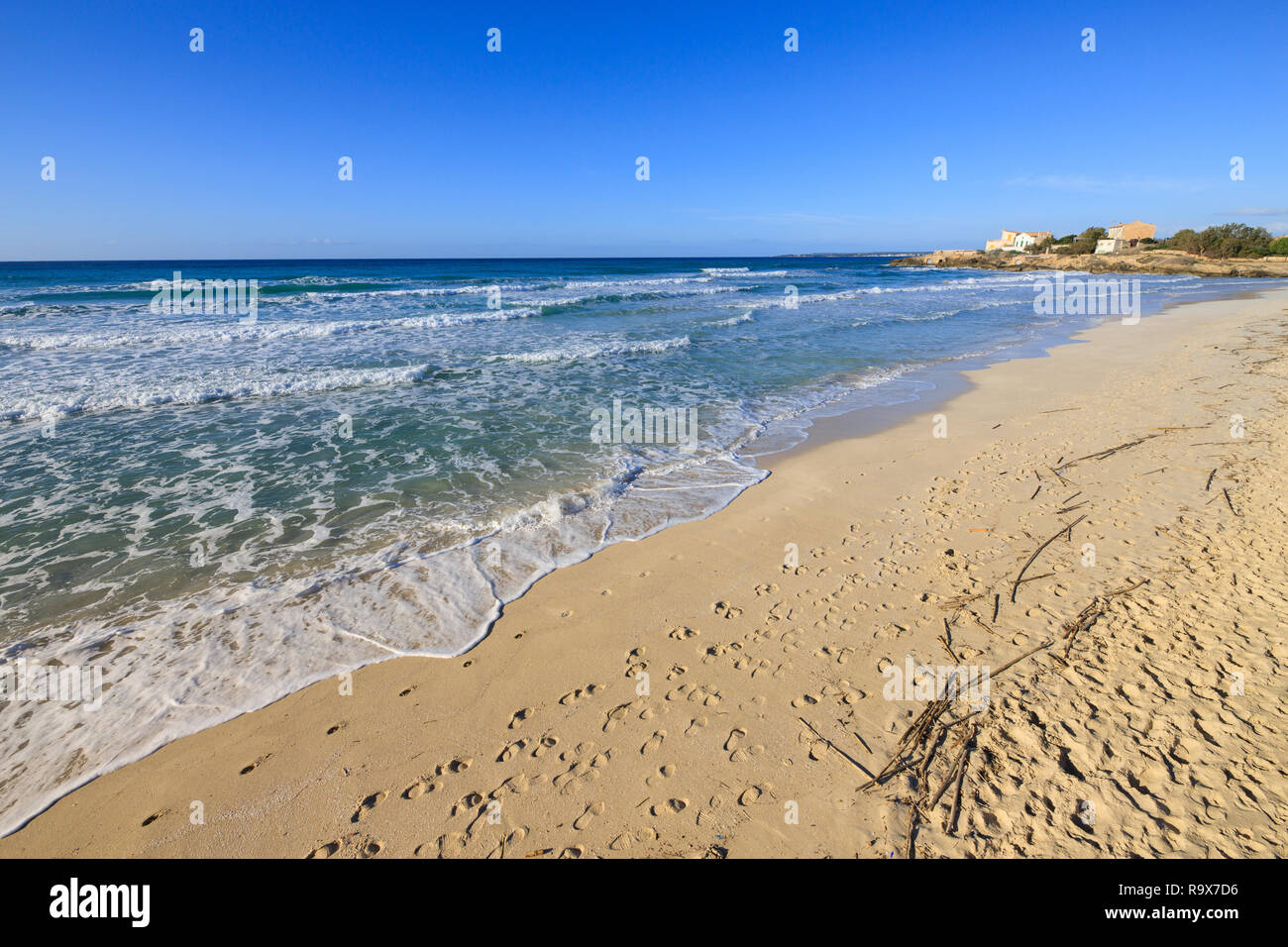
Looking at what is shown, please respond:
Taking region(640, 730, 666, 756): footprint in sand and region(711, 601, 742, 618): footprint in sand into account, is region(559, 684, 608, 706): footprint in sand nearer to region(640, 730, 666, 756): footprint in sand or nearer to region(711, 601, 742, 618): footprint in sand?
region(640, 730, 666, 756): footprint in sand

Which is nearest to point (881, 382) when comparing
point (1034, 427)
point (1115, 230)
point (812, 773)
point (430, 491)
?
point (1034, 427)

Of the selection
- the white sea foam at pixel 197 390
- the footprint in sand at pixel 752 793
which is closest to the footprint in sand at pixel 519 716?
the footprint in sand at pixel 752 793

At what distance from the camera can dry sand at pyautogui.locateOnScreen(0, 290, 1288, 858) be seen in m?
2.73

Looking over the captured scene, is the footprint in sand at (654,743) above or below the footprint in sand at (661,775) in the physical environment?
above

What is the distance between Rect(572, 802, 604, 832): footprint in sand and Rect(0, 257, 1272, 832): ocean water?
5.96 ft

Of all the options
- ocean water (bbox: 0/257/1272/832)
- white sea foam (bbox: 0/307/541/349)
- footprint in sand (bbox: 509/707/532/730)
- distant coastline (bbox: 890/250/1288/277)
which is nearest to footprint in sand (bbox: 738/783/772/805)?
footprint in sand (bbox: 509/707/532/730)

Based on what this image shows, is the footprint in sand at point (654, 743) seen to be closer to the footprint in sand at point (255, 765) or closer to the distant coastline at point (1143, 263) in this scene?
the footprint in sand at point (255, 765)

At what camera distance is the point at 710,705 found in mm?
3557

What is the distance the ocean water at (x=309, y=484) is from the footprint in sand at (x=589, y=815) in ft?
5.96

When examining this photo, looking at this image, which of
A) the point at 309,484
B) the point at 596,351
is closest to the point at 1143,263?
the point at 596,351

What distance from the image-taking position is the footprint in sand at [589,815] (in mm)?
2795

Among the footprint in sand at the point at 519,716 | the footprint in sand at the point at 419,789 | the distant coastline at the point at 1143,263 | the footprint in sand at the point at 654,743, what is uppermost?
the distant coastline at the point at 1143,263
